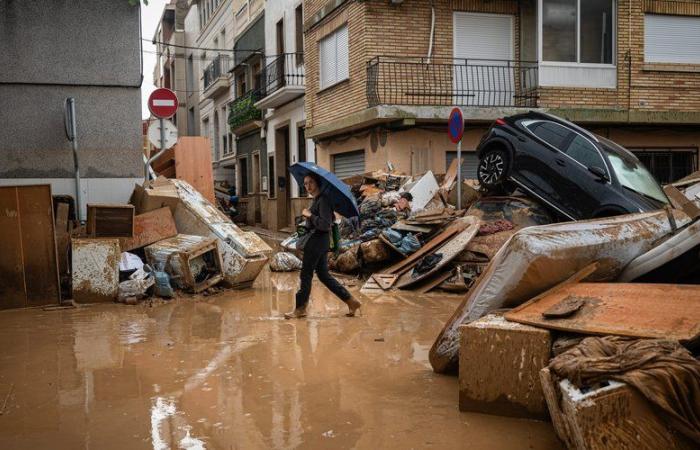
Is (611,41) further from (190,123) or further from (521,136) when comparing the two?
(190,123)

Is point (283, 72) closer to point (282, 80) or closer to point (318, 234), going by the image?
point (282, 80)

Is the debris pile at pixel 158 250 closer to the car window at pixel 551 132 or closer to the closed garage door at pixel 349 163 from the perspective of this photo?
the car window at pixel 551 132

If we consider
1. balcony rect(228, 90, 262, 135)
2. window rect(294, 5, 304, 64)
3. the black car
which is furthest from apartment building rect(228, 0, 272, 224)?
the black car

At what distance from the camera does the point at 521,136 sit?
1195 cm

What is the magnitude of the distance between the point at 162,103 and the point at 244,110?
48.1 ft

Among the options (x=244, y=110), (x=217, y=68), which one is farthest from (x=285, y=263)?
(x=217, y=68)

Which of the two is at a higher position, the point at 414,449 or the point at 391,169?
the point at 391,169

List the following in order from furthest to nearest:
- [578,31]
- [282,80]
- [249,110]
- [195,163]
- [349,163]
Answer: [249,110]
[282,80]
[349,163]
[578,31]
[195,163]

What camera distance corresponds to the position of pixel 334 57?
60.8 ft

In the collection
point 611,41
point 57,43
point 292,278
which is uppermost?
point 611,41

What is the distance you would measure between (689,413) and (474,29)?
1521 cm

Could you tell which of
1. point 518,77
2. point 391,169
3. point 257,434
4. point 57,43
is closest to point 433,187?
point 391,169

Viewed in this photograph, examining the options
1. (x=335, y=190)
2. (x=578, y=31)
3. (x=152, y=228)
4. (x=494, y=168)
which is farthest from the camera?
(x=578, y=31)

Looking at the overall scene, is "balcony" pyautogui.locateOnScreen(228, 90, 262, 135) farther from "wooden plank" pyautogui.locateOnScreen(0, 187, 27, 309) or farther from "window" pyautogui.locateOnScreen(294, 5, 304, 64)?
"wooden plank" pyautogui.locateOnScreen(0, 187, 27, 309)
